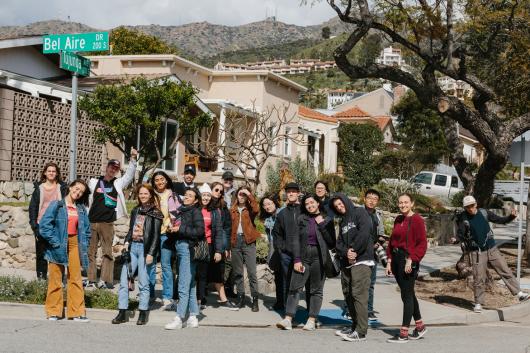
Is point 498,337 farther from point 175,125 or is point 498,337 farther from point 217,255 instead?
point 175,125

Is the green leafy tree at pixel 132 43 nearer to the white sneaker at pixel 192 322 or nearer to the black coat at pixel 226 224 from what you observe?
the black coat at pixel 226 224

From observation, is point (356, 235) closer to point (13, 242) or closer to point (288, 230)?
point (288, 230)

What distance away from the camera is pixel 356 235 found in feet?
29.0

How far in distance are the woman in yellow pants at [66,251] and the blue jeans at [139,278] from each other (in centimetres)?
51

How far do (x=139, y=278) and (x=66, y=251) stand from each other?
958mm

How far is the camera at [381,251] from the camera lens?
966cm

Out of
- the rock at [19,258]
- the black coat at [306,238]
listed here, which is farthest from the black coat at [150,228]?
→ the rock at [19,258]

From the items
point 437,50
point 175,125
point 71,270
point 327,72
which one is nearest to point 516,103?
point 437,50

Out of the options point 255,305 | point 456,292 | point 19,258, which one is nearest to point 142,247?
point 255,305

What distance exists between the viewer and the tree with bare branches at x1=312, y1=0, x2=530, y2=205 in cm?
1287

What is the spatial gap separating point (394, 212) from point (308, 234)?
49.5 feet

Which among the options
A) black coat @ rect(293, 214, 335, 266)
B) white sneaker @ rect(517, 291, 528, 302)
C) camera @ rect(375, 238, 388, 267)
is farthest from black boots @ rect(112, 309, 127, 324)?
white sneaker @ rect(517, 291, 528, 302)

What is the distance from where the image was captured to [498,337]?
9328mm

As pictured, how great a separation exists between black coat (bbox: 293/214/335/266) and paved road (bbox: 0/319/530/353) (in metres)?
1.03
